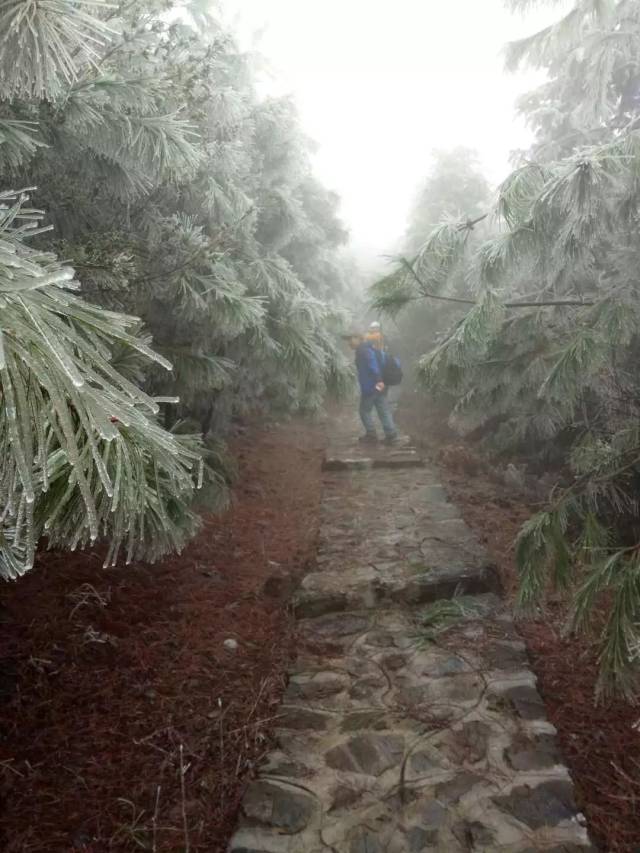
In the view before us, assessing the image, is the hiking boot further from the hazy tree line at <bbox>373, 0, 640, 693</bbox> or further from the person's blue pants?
the hazy tree line at <bbox>373, 0, 640, 693</bbox>

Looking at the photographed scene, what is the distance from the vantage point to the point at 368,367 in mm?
8805

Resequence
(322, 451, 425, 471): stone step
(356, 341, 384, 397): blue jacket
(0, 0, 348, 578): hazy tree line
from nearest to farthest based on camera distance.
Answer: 1. (0, 0, 348, 578): hazy tree line
2. (322, 451, 425, 471): stone step
3. (356, 341, 384, 397): blue jacket

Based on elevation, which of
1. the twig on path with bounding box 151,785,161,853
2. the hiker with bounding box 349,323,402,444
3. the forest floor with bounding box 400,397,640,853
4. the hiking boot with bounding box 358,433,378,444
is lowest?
the twig on path with bounding box 151,785,161,853

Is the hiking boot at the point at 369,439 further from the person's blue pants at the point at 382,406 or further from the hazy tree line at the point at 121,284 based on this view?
the hazy tree line at the point at 121,284

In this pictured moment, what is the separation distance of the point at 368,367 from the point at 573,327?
16.0 ft

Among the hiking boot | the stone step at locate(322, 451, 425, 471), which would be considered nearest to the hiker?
the hiking boot

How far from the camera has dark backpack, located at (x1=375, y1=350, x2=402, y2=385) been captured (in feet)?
29.1

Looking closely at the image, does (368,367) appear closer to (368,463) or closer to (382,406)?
(382,406)

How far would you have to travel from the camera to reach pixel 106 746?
263 cm

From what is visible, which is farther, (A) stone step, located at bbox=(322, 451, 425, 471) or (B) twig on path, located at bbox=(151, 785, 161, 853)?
(A) stone step, located at bbox=(322, 451, 425, 471)

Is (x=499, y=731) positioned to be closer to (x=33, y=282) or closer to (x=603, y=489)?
(x=603, y=489)

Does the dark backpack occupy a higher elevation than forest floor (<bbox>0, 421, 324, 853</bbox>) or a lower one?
higher

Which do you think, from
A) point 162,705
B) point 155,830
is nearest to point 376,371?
point 162,705

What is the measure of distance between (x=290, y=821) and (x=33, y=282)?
2448mm
